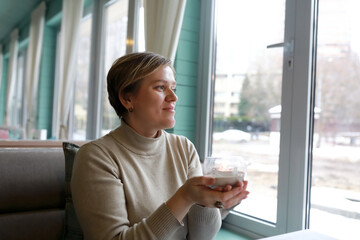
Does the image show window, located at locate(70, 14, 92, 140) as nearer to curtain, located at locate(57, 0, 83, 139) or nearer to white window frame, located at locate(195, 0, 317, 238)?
curtain, located at locate(57, 0, 83, 139)

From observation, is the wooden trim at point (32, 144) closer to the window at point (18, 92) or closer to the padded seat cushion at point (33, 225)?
the padded seat cushion at point (33, 225)

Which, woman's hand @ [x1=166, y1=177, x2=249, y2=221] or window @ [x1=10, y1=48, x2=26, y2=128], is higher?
window @ [x1=10, y1=48, x2=26, y2=128]

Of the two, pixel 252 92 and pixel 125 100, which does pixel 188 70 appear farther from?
pixel 125 100

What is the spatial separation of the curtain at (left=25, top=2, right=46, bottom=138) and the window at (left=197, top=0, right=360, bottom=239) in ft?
13.8

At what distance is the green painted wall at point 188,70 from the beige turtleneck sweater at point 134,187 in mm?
983

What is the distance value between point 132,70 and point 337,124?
3.29ft

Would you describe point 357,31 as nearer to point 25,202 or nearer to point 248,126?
point 248,126

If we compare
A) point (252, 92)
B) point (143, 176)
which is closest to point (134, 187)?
point (143, 176)

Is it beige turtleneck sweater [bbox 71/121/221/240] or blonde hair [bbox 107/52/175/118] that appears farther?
blonde hair [bbox 107/52/175/118]

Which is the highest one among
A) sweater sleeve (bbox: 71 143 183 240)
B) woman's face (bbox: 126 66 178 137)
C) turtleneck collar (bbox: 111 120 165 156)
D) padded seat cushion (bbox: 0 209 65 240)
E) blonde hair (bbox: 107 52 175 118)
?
blonde hair (bbox: 107 52 175 118)

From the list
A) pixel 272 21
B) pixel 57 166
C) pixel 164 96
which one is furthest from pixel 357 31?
pixel 57 166

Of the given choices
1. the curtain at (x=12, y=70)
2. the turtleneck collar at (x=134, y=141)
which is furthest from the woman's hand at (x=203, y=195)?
the curtain at (x=12, y=70)

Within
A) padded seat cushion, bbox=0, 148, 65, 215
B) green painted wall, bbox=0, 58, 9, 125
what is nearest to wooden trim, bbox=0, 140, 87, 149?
padded seat cushion, bbox=0, 148, 65, 215

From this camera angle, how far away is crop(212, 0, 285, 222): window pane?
1893mm
